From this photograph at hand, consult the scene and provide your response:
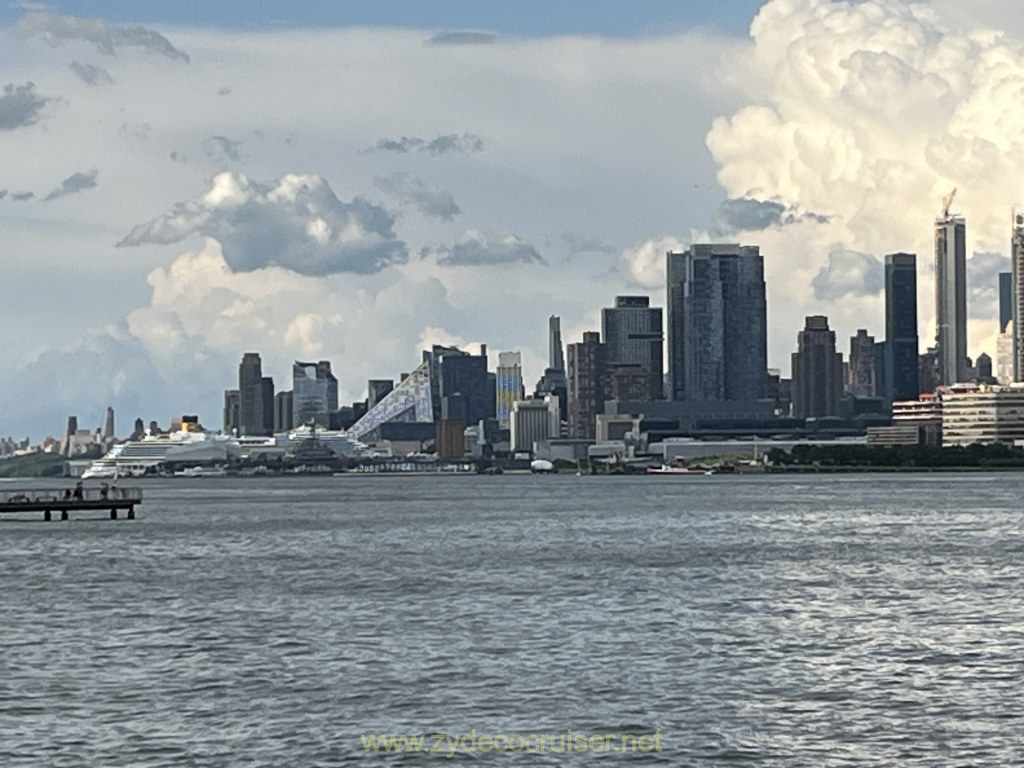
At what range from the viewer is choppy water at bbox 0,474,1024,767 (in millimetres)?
41250

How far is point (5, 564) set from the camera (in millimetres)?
101000

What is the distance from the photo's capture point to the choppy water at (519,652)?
4125 cm

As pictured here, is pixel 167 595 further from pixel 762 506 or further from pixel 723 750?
pixel 762 506

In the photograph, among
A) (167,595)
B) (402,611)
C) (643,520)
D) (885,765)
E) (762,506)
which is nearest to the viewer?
(885,765)

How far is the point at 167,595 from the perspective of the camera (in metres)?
77.0

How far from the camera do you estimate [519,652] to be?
5475cm

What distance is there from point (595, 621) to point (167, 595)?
69.8 feet

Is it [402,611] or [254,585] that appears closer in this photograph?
[402,611]

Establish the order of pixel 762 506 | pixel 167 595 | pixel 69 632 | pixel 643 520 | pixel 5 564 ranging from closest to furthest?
pixel 69 632, pixel 167 595, pixel 5 564, pixel 643 520, pixel 762 506

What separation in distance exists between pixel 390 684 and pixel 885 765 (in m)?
14.8

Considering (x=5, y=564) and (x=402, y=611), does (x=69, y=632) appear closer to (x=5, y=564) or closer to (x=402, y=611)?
(x=402, y=611)

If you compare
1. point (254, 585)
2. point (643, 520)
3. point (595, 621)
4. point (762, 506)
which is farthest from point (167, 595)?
point (762, 506)

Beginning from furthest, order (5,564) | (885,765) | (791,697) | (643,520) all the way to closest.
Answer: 1. (643,520)
2. (5,564)
3. (791,697)
4. (885,765)

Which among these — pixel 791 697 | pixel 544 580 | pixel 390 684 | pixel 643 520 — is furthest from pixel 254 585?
Answer: pixel 643 520
